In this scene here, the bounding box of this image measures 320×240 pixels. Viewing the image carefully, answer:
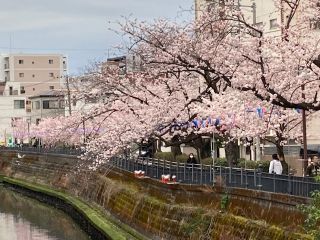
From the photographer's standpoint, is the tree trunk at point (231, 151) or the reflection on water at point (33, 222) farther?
the reflection on water at point (33, 222)

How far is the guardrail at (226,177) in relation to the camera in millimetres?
16703

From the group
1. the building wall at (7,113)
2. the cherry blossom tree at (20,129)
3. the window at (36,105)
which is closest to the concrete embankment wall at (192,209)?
the cherry blossom tree at (20,129)

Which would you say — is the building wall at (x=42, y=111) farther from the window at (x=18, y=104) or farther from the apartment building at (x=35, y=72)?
the apartment building at (x=35, y=72)

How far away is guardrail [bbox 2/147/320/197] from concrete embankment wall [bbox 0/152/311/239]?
29cm

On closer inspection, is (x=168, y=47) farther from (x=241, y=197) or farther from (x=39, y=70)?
(x=39, y=70)

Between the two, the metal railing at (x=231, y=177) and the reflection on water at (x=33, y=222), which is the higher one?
the metal railing at (x=231, y=177)

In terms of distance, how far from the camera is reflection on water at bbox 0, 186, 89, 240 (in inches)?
1377

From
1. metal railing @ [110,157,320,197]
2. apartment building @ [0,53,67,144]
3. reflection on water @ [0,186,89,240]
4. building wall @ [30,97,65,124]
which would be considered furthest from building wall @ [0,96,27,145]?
metal railing @ [110,157,320,197]

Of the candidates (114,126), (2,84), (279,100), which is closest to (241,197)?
(279,100)

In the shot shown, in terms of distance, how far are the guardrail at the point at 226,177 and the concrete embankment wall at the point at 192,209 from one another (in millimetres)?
292

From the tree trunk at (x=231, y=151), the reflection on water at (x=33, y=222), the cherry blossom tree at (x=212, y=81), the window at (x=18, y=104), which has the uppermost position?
the window at (x=18, y=104)

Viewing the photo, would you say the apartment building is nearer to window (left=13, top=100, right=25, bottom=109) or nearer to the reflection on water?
window (left=13, top=100, right=25, bottom=109)

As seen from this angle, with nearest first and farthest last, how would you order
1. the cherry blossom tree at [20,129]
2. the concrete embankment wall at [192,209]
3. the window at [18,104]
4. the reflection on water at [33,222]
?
1. the concrete embankment wall at [192,209]
2. the reflection on water at [33,222]
3. the cherry blossom tree at [20,129]
4. the window at [18,104]

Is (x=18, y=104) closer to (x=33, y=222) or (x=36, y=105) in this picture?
(x=36, y=105)
